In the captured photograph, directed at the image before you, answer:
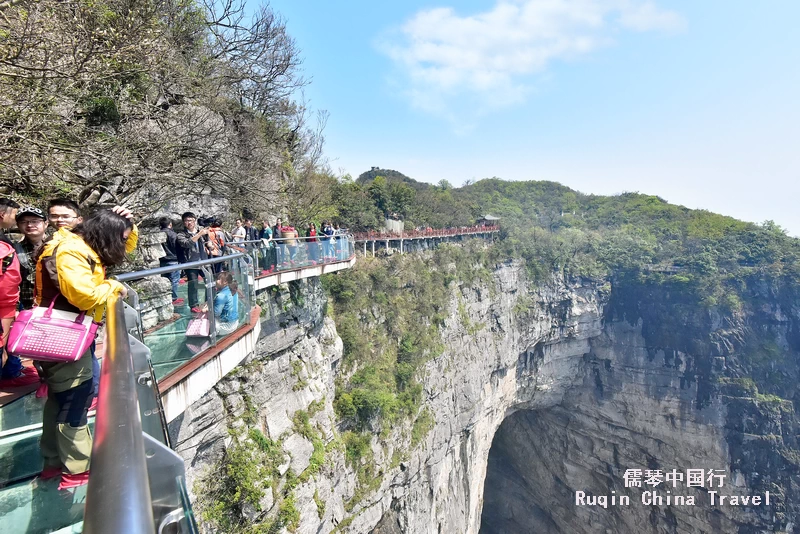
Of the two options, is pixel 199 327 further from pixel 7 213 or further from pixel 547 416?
pixel 547 416

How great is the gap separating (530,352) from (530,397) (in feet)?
11.1

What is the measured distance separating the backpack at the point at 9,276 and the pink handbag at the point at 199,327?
5.35 feet

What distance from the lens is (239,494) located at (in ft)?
21.0

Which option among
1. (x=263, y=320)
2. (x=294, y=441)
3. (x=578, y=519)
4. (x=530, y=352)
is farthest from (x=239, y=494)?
(x=578, y=519)

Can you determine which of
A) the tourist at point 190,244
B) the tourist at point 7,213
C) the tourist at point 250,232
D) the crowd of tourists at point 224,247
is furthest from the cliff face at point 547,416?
the tourist at point 7,213

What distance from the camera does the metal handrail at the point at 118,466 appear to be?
63 centimetres

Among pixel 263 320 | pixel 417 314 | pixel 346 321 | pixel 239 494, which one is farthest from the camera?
pixel 417 314

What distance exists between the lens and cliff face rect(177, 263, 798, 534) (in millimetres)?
8969

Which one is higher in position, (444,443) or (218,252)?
(218,252)

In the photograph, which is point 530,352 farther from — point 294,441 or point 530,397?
point 294,441

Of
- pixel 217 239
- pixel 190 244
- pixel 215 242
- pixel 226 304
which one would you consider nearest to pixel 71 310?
pixel 226 304

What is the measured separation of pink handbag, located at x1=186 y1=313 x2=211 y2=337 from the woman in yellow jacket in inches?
76.3

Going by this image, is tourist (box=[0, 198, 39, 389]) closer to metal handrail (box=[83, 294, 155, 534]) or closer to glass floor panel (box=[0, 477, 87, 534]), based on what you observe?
glass floor panel (box=[0, 477, 87, 534])

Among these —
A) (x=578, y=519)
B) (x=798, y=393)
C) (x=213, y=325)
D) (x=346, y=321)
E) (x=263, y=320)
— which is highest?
(x=213, y=325)
